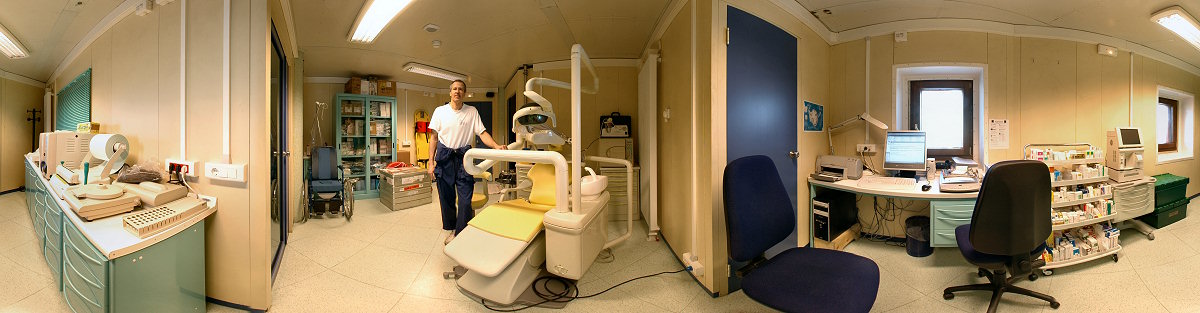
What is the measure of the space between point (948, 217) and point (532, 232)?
8.53 ft

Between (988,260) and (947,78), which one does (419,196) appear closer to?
(988,260)

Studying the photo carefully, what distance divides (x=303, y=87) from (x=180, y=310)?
2.59 m

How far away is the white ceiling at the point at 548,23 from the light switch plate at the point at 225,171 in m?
1.14

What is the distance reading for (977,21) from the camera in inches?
109

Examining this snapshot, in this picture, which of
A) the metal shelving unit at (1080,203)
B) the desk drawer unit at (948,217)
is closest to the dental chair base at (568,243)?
the desk drawer unit at (948,217)

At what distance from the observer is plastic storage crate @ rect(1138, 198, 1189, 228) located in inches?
126

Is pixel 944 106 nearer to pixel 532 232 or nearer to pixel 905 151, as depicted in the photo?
pixel 905 151

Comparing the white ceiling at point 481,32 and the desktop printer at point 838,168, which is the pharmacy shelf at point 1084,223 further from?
the white ceiling at point 481,32

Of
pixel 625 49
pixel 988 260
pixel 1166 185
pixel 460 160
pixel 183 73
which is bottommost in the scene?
pixel 988 260

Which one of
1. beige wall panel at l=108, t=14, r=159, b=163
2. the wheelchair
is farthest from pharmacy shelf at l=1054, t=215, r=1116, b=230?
the wheelchair

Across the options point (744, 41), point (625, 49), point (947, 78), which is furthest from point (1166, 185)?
point (625, 49)

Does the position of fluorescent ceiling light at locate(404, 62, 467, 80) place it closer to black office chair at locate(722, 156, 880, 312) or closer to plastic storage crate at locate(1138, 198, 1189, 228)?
black office chair at locate(722, 156, 880, 312)

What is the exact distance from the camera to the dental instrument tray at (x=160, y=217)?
1.33 m

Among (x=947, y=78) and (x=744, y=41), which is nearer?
(x=744, y=41)
